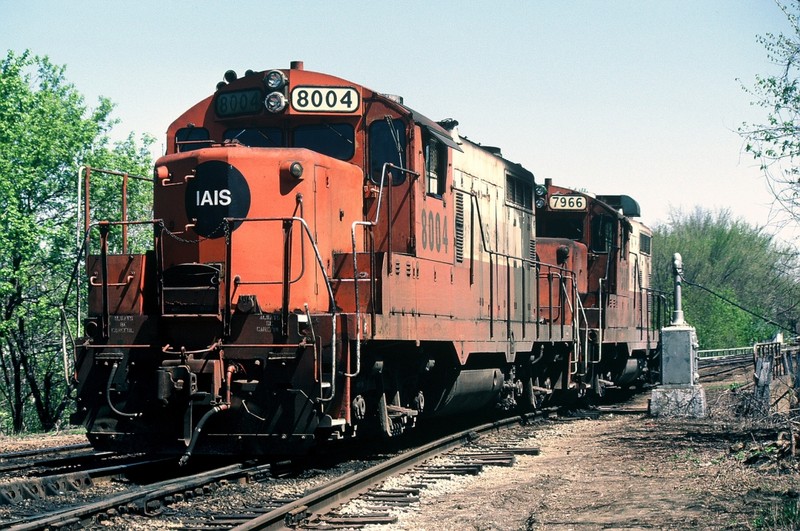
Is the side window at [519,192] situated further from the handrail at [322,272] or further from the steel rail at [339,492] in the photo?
the handrail at [322,272]

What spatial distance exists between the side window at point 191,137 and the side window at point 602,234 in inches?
442

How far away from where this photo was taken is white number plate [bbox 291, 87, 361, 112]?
11.0 metres

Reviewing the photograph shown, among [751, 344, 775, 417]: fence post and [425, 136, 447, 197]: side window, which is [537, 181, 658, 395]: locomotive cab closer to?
[751, 344, 775, 417]: fence post

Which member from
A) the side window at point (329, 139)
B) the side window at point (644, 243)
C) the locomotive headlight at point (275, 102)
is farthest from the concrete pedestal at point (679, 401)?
the locomotive headlight at point (275, 102)

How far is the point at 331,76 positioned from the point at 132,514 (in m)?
5.36

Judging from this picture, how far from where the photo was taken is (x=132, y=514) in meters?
8.07

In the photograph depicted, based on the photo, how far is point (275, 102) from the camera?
10914mm

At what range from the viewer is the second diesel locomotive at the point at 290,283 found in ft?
31.6

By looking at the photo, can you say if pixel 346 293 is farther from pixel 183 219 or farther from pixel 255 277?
pixel 183 219

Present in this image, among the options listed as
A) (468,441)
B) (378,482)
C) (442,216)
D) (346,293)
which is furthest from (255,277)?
(468,441)

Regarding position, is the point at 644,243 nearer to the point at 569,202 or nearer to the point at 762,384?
the point at 569,202

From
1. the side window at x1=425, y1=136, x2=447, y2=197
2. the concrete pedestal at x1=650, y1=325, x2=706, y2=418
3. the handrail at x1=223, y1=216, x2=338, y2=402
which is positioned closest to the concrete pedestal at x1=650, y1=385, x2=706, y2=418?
the concrete pedestal at x1=650, y1=325, x2=706, y2=418

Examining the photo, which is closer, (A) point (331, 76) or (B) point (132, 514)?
(B) point (132, 514)

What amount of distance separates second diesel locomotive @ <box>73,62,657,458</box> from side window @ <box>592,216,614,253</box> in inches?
285
